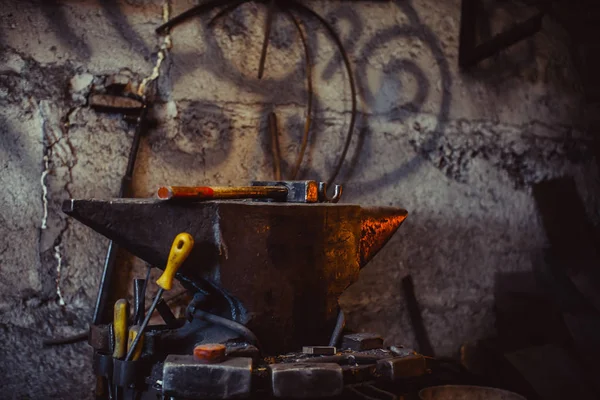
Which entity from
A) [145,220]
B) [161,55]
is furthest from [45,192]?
[145,220]

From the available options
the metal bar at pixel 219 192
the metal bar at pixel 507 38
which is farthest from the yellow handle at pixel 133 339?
the metal bar at pixel 507 38

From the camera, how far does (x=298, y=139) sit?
2.28 m

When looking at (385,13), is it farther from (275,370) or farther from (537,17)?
(275,370)

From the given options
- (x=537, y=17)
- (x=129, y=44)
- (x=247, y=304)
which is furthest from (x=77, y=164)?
(x=537, y=17)

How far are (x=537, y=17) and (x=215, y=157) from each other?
4.70 feet

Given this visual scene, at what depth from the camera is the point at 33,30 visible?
1.99 metres

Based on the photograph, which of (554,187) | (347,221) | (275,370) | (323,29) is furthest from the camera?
(554,187)

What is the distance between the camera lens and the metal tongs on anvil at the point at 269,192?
1312mm

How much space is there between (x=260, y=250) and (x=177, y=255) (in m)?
0.23

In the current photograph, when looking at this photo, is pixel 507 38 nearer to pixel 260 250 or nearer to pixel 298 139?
pixel 298 139

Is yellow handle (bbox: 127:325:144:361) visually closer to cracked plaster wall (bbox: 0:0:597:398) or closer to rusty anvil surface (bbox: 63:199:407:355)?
rusty anvil surface (bbox: 63:199:407:355)

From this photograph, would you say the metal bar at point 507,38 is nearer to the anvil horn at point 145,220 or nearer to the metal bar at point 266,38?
the metal bar at point 266,38

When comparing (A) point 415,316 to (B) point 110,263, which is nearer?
(B) point 110,263

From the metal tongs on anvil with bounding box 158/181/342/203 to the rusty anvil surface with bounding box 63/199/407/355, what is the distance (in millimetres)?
33
